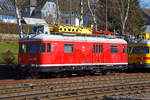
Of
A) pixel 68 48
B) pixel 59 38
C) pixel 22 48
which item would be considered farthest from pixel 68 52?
pixel 22 48

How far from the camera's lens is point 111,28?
161ft

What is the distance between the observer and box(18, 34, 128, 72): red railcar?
1991cm

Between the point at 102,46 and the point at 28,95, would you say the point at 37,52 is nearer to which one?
the point at 102,46

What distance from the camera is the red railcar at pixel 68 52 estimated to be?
19.9 m

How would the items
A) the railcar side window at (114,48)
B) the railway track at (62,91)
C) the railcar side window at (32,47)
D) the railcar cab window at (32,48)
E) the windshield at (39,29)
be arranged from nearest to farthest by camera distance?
the railway track at (62,91)
the railcar cab window at (32,48)
the railcar side window at (32,47)
the windshield at (39,29)
the railcar side window at (114,48)

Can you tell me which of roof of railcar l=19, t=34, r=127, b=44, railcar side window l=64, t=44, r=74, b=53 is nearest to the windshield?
roof of railcar l=19, t=34, r=127, b=44

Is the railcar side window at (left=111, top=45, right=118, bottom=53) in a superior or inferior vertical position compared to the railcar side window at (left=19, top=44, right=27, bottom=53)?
inferior

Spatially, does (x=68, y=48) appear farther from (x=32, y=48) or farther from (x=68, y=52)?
(x=32, y=48)

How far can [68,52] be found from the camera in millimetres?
21141

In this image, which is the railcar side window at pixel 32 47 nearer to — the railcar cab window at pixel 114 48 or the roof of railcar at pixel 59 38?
the roof of railcar at pixel 59 38

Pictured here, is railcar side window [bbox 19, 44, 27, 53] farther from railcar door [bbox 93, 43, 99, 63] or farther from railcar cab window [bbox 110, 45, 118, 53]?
railcar cab window [bbox 110, 45, 118, 53]

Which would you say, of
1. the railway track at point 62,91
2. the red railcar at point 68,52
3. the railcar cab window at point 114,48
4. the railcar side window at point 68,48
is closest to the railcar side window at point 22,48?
the red railcar at point 68,52

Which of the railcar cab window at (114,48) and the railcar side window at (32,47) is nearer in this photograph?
the railcar side window at (32,47)

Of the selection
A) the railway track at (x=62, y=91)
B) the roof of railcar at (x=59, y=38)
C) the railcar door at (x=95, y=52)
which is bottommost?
the railway track at (x=62, y=91)
